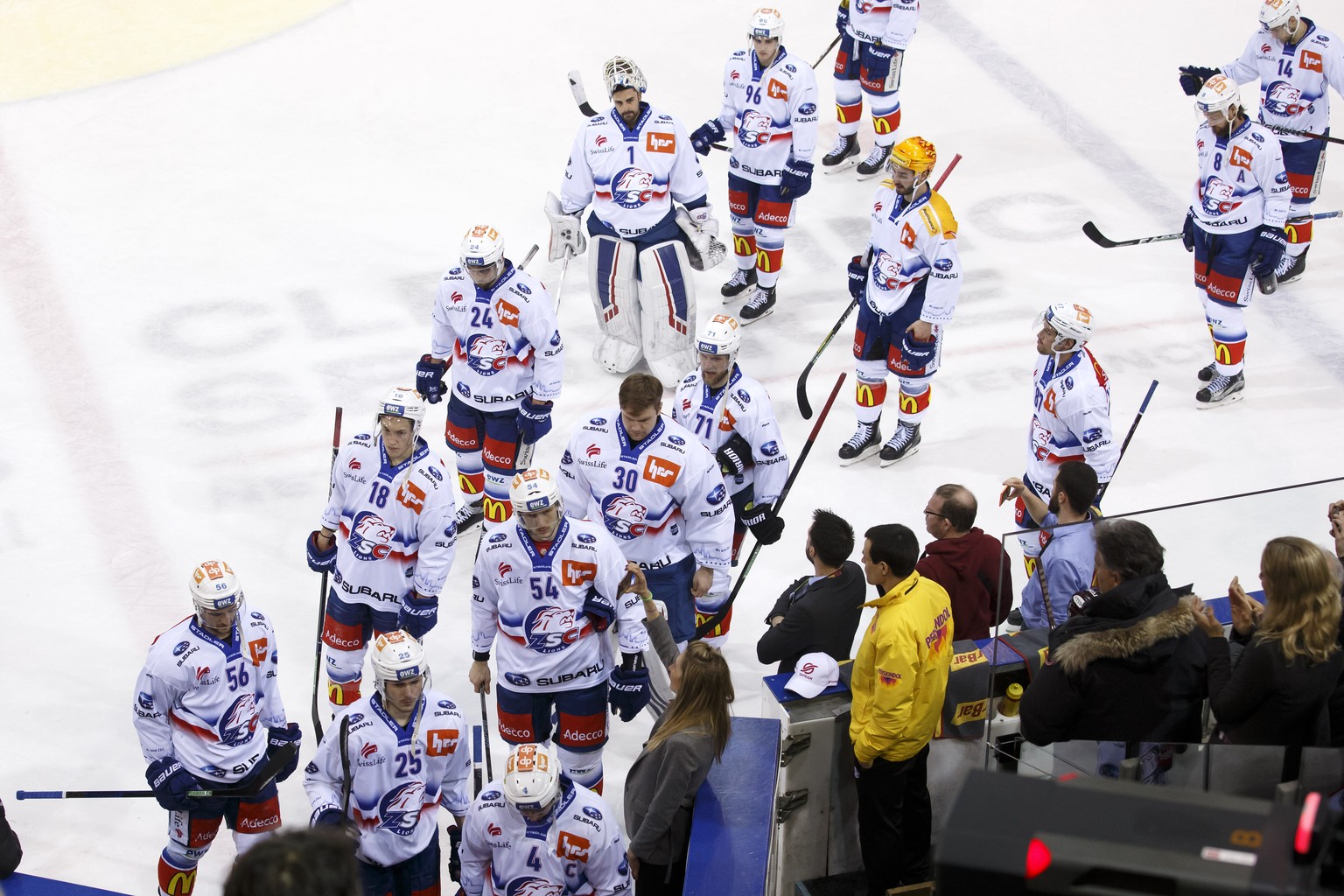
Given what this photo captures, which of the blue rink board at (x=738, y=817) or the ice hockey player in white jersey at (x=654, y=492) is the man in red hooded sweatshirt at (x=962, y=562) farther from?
the blue rink board at (x=738, y=817)

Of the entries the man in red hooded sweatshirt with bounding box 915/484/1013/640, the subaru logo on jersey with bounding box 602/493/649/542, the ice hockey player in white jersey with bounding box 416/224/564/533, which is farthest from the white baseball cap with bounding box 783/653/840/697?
the ice hockey player in white jersey with bounding box 416/224/564/533

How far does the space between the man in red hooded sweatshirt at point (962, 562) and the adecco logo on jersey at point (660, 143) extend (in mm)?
2544

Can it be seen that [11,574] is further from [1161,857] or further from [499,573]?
[1161,857]

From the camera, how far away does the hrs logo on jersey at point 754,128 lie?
24.7ft

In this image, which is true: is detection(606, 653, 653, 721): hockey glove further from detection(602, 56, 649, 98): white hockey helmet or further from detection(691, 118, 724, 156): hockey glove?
detection(691, 118, 724, 156): hockey glove

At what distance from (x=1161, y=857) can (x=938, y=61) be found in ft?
30.8

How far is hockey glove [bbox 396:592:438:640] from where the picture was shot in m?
5.00

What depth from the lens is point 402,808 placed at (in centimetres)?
413

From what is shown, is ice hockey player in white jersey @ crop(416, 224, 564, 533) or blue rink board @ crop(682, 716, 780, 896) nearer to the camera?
blue rink board @ crop(682, 716, 780, 896)

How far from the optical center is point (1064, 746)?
3621 mm

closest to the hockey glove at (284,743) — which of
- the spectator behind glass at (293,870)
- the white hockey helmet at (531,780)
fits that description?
the white hockey helmet at (531,780)

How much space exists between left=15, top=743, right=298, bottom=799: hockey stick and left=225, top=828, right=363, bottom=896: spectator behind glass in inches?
96.2

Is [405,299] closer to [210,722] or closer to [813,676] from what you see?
[210,722]

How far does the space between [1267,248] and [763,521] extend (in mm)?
2949
